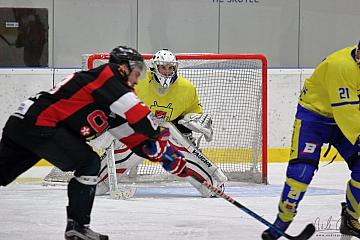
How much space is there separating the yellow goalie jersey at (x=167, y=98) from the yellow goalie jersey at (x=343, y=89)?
2223mm

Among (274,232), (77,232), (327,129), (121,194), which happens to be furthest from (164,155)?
(121,194)

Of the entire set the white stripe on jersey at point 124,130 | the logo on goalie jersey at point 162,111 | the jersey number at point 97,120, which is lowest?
the logo on goalie jersey at point 162,111

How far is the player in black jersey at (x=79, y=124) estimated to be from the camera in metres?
3.78

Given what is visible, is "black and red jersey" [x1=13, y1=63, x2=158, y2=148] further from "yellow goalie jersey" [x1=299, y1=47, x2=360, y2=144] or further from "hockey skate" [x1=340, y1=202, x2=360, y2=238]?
"hockey skate" [x1=340, y1=202, x2=360, y2=238]

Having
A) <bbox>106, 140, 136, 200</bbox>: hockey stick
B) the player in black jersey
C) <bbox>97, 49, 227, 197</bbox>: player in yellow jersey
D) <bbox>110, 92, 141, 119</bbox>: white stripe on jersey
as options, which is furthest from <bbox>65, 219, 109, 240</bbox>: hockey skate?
<bbox>97, 49, 227, 197</bbox>: player in yellow jersey

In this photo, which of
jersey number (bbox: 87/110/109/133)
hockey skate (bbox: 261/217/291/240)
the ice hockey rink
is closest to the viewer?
jersey number (bbox: 87/110/109/133)

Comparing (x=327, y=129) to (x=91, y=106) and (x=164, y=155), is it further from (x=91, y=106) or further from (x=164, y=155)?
(x=91, y=106)

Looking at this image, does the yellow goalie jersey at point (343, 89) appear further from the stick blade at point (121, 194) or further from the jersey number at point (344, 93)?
the stick blade at point (121, 194)

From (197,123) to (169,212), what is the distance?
1.03m

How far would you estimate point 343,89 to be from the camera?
13.4 ft

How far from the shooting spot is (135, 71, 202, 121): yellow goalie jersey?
6363 millimetres

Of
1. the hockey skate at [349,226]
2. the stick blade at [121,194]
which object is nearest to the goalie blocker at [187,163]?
the stick blade at [121,194]

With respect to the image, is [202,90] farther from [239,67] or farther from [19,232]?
[19,232]

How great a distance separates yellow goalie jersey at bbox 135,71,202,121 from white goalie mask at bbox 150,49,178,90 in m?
0.05
